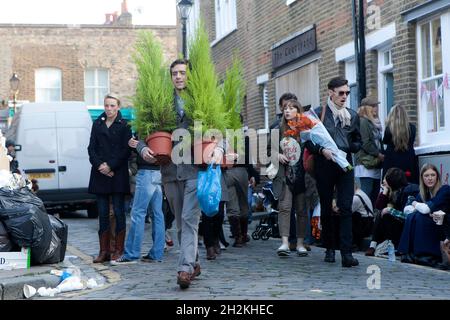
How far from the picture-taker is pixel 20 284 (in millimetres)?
8453

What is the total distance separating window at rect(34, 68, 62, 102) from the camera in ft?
148

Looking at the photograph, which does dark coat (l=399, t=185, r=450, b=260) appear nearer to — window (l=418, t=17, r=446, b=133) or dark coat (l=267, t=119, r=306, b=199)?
dark coat (l=267, t=119, r=306, b=199)

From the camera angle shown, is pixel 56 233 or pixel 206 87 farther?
pixel 56 233

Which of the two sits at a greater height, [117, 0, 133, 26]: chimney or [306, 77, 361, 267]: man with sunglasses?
[117, 0, 133, 26]: chimney

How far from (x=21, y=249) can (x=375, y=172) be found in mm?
5302

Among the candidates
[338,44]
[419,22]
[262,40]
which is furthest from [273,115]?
[419,22]

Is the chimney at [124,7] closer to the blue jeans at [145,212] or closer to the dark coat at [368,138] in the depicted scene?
the dark coat at [368,138]

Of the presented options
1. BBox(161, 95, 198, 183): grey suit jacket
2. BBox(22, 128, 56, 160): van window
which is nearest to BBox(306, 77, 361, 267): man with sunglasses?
BBox(161, 95, 198, 183): grey suit jacket

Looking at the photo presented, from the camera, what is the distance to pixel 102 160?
10.8 metres

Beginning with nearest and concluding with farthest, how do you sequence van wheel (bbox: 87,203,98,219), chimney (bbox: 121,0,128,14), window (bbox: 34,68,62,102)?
van wheel (bbox: 87,203,98,219)
window (bbox: 34,68,62,102)
chimney (bbox: 121,0,128,14)

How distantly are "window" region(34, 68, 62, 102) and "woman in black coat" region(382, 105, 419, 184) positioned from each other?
3430cm

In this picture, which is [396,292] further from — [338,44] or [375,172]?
[338,44]

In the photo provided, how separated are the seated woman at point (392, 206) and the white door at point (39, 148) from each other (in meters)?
10.7

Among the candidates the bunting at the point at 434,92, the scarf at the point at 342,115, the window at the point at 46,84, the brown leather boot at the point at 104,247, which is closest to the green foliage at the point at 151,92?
the brown leather boot at the point at 104,247
